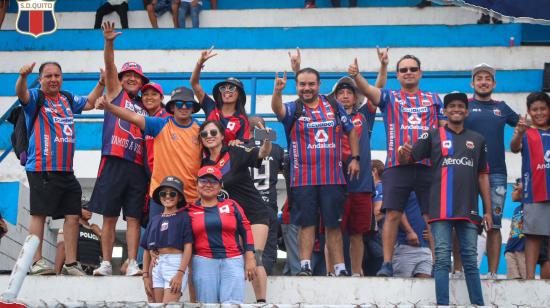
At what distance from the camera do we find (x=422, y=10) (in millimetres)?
16391

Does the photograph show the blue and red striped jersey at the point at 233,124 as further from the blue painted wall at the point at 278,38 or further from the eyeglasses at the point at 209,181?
the blue painted wall at the point at 278,38

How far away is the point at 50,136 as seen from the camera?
924cm

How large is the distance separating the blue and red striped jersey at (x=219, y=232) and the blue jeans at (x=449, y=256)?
1.36m

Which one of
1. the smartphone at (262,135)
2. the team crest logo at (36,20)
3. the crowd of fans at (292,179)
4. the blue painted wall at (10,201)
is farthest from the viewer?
the team crest logo at (36,20)

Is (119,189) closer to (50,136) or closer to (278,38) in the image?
(50,136)

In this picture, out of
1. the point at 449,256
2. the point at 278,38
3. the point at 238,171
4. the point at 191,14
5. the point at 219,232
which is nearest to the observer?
the point at 219,232

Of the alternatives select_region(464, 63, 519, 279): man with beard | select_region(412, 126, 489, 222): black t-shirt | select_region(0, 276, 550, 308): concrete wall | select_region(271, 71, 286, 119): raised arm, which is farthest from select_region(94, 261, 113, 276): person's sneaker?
select_region(464, 63, 519, 279): man with beard

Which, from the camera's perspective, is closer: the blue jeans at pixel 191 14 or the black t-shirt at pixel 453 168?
the black t-shirt at pixel 453 168

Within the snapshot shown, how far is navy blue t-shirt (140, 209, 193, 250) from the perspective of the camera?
8.12 metres

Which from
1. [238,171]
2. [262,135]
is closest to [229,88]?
[262,135]

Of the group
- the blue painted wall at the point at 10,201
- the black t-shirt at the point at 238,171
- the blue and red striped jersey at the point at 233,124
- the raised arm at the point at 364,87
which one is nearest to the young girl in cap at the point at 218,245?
the black t-shirt at the point at 238,171

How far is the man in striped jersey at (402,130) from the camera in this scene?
9.09m

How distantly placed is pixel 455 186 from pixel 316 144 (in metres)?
1.27

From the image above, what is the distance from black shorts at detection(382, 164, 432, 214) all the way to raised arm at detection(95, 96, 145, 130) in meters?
1.99
